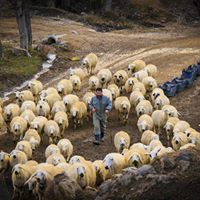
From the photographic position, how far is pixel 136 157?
13.6 meters

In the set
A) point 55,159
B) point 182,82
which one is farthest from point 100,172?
point 182,82

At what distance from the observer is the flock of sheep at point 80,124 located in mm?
13117

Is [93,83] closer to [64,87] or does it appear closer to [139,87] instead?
[64,87]

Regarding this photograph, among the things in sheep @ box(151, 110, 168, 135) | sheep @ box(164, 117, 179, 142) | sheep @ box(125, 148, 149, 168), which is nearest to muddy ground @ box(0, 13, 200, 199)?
sheep @ box(151, 110, 168, 135)

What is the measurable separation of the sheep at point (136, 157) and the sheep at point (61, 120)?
9.95 ft

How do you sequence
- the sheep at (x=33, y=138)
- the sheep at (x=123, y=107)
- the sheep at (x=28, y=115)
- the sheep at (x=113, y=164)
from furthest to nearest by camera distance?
the sheep at (x=123, y=107), the sheep at (x=28, y=115), the sheep at (x=33, y=138), the sheep at (x=113, y=164)

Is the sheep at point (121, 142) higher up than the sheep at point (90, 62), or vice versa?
the sheep at point (121, 142)

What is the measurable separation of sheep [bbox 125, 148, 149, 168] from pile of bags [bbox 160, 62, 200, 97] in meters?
5.82

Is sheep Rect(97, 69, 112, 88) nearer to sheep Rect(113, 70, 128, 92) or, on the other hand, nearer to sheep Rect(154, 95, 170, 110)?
sheep Rect(113, 70, 128, 92)

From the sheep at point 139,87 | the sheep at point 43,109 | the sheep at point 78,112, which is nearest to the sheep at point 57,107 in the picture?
the sheep at point 43,109

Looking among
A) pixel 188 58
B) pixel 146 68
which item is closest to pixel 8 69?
pixel 146 68

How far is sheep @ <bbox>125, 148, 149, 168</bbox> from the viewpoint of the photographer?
13.6 metres

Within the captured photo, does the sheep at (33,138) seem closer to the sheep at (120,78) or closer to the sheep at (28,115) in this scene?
the sheep at (28,115)

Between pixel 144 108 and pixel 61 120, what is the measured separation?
2384 millimetres
